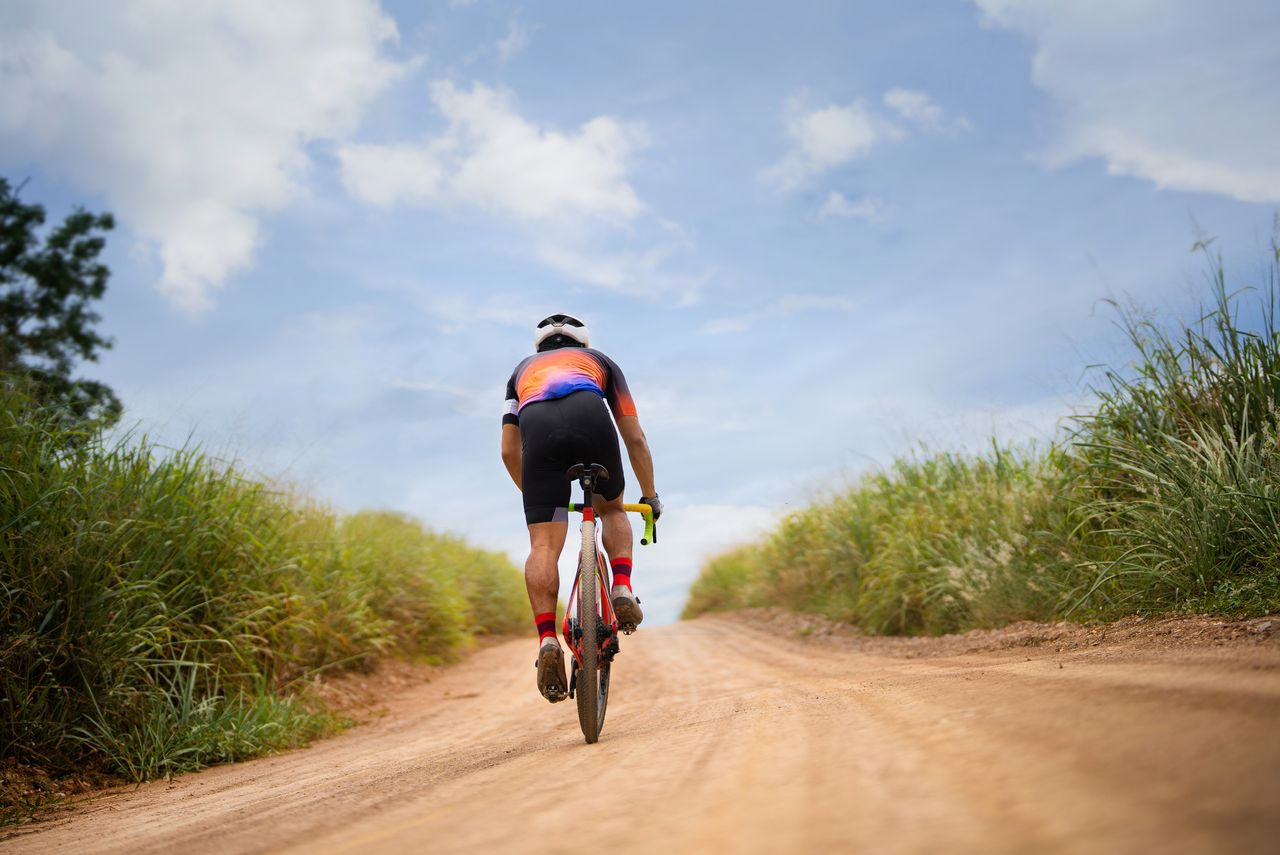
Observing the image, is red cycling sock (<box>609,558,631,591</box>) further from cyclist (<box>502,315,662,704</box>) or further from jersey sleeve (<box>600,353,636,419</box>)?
jersey sleeve (<box>600,353,636,419</box>)

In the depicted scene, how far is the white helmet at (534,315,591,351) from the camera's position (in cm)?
421

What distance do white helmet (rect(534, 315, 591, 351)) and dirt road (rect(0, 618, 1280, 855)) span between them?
189cm

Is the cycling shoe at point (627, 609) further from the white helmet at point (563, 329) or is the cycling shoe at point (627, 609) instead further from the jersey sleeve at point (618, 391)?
the white helmet at point (563, 329)

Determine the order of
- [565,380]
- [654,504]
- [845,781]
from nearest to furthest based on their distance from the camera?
[845,781] < [565,380] < [654,504]

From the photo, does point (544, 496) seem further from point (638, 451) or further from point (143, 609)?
point (143, 609)

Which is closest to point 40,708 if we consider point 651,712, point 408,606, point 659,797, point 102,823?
point 102,823

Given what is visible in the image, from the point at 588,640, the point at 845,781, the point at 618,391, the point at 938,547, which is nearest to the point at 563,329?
the point at 618,391

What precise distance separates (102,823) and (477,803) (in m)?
2.23

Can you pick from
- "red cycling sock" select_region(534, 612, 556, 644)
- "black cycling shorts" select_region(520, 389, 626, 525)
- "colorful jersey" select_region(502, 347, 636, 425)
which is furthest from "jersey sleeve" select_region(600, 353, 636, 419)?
"red cycling sock" select_region(534, 612, 556, 644)

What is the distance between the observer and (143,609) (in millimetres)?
4977

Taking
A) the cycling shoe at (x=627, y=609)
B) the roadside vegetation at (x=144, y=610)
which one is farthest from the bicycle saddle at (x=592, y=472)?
the roadside vegetation at (x=144, y=610)

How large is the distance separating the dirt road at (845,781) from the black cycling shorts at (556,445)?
40.8 inches

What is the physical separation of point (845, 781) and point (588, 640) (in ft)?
6.45

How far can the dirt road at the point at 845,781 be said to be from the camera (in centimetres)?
119
